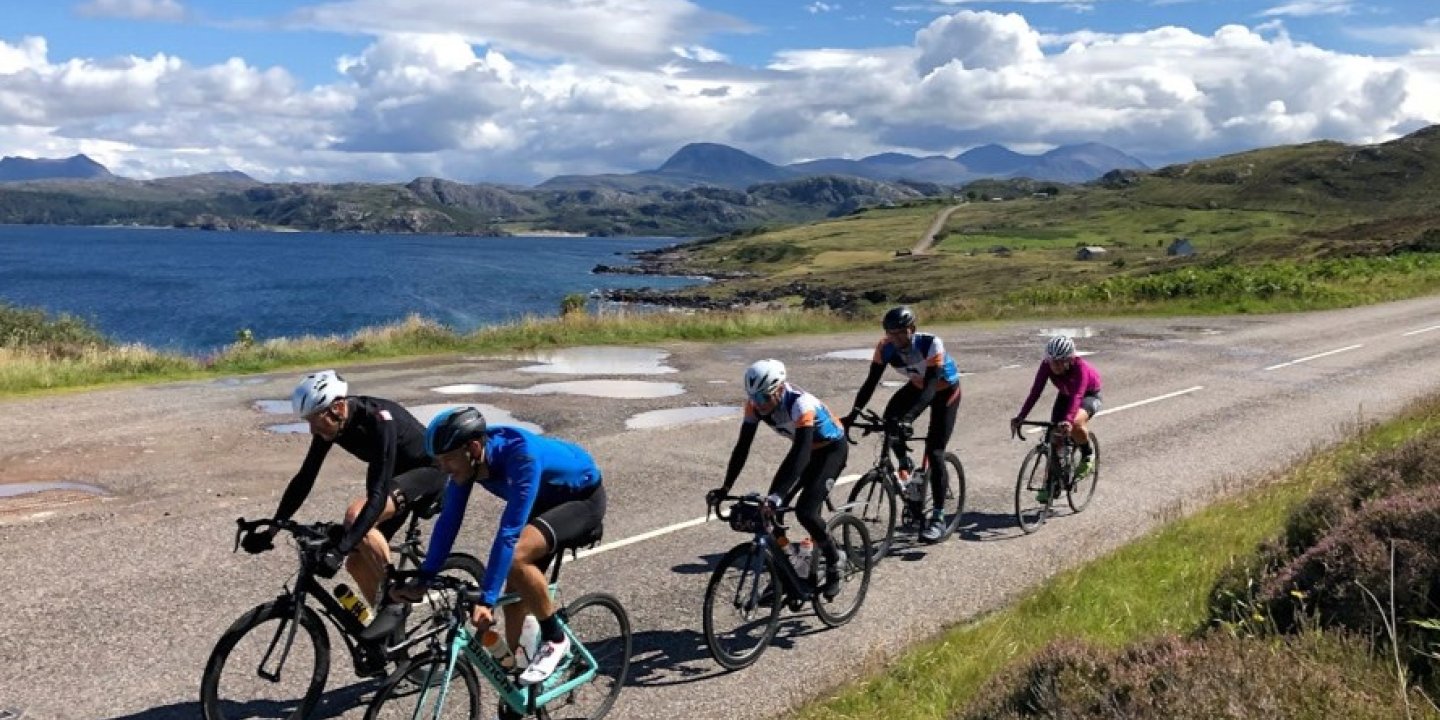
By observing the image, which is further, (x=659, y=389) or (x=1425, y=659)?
(x=659, y=389)

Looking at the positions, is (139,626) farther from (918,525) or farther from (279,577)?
(918,525)

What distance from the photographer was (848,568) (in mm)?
8938

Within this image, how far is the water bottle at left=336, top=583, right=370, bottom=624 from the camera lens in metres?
6.55

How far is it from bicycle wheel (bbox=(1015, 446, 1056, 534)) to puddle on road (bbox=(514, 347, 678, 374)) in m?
12.1

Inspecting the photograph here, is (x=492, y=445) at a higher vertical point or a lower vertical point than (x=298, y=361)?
higher

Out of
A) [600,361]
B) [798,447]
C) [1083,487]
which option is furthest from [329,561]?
[600,361]

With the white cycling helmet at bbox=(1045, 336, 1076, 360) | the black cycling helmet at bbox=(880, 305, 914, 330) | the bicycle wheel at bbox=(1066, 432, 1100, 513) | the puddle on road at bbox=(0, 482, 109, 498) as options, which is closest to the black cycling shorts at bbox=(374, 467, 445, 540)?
the black cycling helmet at bbox=(880, 305, 914, 330)

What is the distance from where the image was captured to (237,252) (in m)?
196

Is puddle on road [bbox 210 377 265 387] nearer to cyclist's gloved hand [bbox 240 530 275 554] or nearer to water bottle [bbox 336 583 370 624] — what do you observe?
cyclist's gloved hand [bbox 240 530 275 554]

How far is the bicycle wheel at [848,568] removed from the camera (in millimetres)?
8758

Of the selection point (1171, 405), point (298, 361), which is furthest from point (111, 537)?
point (1171, 405)

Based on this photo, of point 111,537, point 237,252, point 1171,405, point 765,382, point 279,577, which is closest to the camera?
point 765,382

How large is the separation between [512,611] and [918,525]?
5.95 metres

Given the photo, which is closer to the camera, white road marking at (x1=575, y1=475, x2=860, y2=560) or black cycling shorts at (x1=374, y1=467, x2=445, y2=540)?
black cycling shorts at (x1=374, y1=467, x2=445, y2=540)
